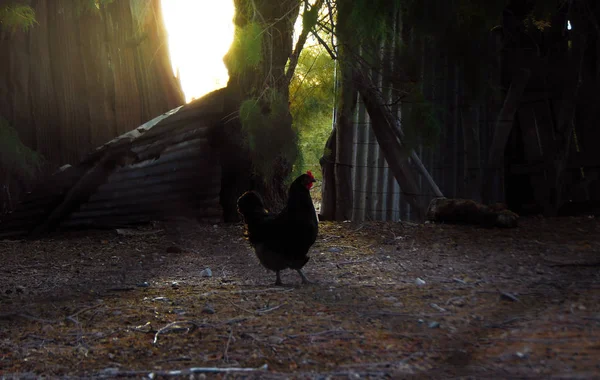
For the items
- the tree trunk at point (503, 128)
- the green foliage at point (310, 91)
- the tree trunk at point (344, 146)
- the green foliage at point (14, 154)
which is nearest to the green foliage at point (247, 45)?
the tree trunk at point (344, 146)

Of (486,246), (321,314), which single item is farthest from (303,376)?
(486,246)

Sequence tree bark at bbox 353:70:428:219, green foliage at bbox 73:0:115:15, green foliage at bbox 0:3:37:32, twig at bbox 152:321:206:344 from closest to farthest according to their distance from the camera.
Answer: twig at bbox 152:321:206:344 < green foliage at bbox 0:3:37:32 < tree bark at bbox 353:70:428:219 < green foliage at bbox 73:0:115:15

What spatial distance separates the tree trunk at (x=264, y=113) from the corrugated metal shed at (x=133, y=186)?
0.17 m

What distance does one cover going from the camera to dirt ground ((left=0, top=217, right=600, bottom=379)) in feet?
8.20

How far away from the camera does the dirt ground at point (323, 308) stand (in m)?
2.50

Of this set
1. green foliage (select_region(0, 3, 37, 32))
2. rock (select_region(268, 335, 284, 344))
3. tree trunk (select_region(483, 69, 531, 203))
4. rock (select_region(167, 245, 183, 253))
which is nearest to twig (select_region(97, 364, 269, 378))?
rock (select_region(268, 335, 284, 344))

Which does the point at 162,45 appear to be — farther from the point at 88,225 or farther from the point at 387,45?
the point at 387,45

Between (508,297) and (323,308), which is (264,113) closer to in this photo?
(323,308)

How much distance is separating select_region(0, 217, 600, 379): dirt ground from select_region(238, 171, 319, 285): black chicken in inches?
6.7

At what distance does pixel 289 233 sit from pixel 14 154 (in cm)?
347

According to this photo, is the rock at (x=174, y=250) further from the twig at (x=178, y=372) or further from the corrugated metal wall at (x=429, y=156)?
the twig at (x=178, y=372)

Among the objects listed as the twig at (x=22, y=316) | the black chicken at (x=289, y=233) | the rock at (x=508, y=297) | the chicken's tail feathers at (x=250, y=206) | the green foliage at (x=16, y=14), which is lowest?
the twig at (x=22, y=316)

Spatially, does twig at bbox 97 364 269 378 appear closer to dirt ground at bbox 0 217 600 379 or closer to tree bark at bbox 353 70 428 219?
dirt ground at bbox 0 217 600 379

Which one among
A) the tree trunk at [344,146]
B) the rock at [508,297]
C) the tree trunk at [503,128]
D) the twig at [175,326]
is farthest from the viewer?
the tree trunk at [503,128]
